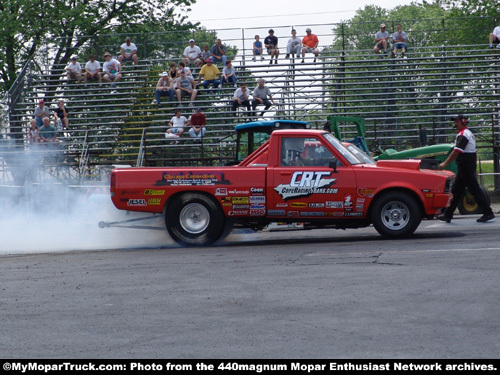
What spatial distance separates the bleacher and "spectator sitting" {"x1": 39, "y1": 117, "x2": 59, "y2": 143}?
0.61 meters

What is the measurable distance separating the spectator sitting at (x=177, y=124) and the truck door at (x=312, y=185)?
11.4m

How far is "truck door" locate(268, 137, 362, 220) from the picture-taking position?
12.8 m

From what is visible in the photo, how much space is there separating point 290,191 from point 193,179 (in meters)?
1.58

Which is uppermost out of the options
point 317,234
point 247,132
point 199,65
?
point 199,65

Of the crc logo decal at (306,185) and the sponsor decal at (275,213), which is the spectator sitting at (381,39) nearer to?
the crc logo decal at (306,185)

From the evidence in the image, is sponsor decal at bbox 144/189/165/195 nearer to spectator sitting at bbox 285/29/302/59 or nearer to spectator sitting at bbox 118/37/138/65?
spectator sitting at bbox 285/29/302/59

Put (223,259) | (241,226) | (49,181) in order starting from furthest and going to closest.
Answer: (49,181), (241,226), (223,259)

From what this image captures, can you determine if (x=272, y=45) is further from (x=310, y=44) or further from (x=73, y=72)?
(x=73, y=72)

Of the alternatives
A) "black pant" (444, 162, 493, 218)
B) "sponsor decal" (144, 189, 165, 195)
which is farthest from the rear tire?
"sponsor decal" (144, 189, 165, 195)

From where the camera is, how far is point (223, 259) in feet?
36.6

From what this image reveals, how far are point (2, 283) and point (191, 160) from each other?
513 inches
